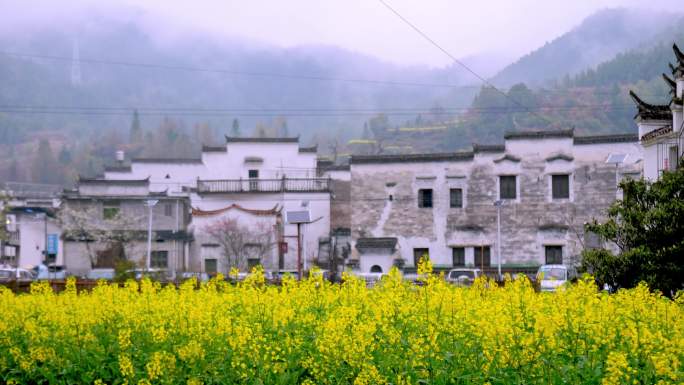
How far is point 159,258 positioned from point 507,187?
19.1 metres

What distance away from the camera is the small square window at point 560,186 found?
1807 inches

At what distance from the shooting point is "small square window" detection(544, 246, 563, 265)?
1796 inches

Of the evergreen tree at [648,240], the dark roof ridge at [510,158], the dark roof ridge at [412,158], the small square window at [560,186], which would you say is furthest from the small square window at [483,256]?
the evergreen tree at [648,240]

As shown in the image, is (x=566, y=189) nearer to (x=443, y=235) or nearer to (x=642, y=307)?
(x=443, y=235)

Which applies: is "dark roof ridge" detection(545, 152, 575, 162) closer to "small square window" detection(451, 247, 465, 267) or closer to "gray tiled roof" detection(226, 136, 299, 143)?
"small square window" detection(451, 247, 465, 267)

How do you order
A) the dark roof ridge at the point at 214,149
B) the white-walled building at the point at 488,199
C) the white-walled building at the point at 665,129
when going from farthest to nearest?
the dark roof ridge at the point at 214,149 → the white-walled building at the point at 488,199 → the white-walled building at the point at 665,129

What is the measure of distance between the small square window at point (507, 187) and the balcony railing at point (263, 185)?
1005 centimetres

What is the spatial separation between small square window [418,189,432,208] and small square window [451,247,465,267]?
2608mm

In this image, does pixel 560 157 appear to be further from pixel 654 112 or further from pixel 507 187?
pixel 654 112

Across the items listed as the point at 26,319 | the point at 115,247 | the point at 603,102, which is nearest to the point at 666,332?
the point at 26,319

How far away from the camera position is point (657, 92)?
3629 inches

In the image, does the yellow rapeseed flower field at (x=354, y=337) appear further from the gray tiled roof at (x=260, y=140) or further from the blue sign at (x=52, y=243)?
the gray tiled roof at (x=260, y=140)

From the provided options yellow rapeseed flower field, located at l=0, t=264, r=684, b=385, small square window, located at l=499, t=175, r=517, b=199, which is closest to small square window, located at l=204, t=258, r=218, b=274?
small square window, located at l=499, t=175, r=517, b=199

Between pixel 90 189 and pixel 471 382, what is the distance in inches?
1895
